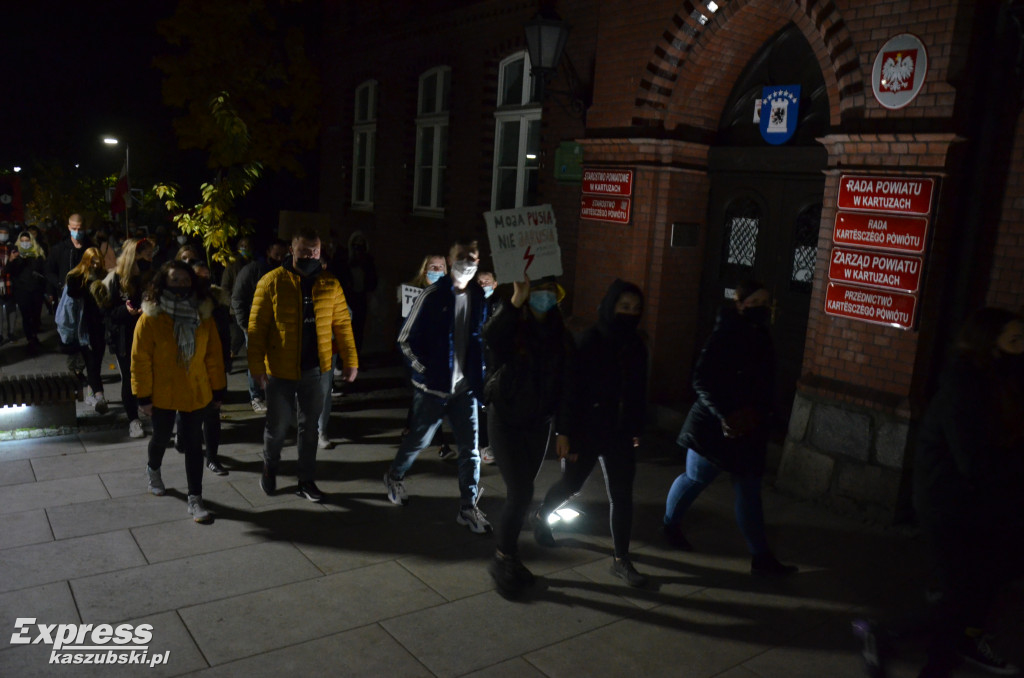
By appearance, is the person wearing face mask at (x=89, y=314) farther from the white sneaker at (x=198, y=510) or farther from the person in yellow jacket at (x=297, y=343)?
the white sneaker at (x=198, y=510)

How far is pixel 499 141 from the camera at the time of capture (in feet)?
38.6

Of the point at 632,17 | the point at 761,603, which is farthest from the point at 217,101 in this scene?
the point at 761,603

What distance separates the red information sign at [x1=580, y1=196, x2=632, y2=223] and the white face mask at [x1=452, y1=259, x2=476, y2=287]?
3348mm

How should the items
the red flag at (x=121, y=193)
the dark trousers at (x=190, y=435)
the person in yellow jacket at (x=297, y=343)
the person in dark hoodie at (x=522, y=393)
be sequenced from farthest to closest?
1. the red flag at (x=121, y=193)
2. the person in yellow jacket at (x=297, y=343)
3. the dark trousers at (x=190, y=435)
4. the person in dark hoodie at (x=522, y=393)

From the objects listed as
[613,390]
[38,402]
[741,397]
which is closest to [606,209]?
[741,397]

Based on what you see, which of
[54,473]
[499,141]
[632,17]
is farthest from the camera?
[499,141]

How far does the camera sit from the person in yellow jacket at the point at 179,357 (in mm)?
5285

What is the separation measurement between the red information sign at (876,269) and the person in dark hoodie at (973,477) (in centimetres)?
230

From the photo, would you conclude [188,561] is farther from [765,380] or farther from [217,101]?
[217,101]

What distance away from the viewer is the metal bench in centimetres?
716

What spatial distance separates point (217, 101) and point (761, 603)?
895cm

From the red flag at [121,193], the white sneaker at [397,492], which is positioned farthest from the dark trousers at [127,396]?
the red flag at [121,193]

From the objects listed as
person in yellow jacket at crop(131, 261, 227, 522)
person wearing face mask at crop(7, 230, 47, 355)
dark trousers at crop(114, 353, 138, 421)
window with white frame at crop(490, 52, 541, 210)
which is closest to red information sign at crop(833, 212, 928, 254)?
person in yellow jacket at crop(131, 261, 227, 522)

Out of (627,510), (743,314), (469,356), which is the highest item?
(743,314)
